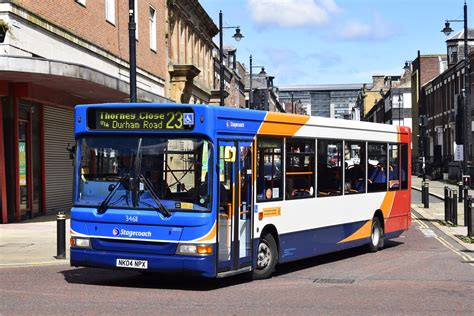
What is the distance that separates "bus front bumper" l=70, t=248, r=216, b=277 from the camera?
31.3ft

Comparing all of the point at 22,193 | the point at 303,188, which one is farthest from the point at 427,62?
the point at 303,188

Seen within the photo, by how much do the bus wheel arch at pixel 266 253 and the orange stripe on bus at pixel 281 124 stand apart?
1546 millimetres

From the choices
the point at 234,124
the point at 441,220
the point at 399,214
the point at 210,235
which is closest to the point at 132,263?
the point at 210,235

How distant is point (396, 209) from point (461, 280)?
5369 mm

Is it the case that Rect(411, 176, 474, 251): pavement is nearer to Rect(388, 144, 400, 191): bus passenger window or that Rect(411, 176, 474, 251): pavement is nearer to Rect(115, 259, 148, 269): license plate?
Rect(388, 144, 400, 191): bus passenger window

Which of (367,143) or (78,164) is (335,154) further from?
(78,164)

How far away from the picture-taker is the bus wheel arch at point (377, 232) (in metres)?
15.3

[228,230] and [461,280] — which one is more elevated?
[228,230]

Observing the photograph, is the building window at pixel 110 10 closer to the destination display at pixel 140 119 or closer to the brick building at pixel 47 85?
the brick building at pixel 47 85

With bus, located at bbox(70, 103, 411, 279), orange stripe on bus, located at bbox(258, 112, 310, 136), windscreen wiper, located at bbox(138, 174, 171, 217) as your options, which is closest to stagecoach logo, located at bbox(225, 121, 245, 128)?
bus, located at bbox(70, 103, 411, 279)

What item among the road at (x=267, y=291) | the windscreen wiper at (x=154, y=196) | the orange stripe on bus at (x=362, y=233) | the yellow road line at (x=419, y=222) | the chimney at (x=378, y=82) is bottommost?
the yellow road line at (x=419, y=222)

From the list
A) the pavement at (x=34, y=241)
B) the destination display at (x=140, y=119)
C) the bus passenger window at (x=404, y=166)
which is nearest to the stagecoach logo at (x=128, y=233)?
the destination display at (x=140, y=119)

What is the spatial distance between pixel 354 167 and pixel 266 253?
395 centimetres

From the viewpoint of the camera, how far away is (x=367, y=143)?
1495cm
